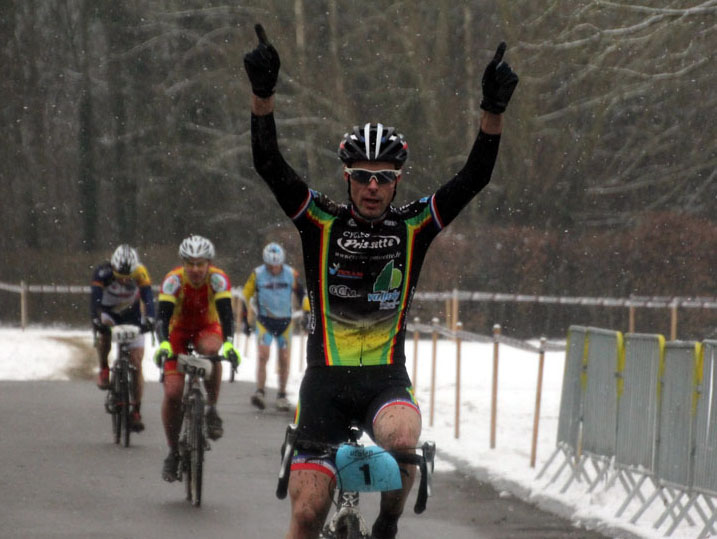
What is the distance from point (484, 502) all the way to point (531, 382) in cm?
1001

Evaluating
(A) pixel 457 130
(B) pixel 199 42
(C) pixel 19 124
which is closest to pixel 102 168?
(C) pixel 19 124

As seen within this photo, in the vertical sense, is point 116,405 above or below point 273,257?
below

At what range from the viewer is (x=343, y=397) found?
5.72 m

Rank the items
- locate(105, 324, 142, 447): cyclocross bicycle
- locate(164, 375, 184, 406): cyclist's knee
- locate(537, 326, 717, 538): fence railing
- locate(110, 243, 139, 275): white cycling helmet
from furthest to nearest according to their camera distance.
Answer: locate(110, 243, 139, 275): white cycling helmet < locate(105, 324, 142, 447): cyclocross bicycle < locate(164, 375, 184, 406): cyclist's knee < locate(537, 326, 717, 538): fence railing

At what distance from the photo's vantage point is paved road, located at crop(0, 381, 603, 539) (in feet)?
31.0

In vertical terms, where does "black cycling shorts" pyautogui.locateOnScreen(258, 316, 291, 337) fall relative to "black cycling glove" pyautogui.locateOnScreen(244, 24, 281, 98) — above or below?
below

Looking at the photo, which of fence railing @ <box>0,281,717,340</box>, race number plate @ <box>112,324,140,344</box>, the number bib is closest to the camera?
the number bib

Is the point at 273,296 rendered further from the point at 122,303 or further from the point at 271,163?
the point at 271,163

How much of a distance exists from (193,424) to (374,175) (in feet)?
16.2

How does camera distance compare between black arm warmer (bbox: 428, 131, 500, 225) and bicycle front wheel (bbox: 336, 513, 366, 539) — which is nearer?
bicycle front wheel (bbox: 336, 513, 366, 539)

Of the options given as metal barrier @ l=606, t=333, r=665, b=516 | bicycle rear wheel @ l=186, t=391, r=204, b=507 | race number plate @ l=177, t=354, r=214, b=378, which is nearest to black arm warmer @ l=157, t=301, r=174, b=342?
race number plate @ l=177, t=354, r=214, b=378

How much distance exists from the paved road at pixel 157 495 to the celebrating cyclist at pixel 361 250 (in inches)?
143

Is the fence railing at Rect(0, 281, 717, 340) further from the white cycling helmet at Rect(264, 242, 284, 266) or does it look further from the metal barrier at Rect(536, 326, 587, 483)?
the metal barrier at Rect(536, 326, 587, 483)

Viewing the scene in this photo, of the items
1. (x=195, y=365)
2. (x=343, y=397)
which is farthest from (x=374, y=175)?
(x=195, y=365)
